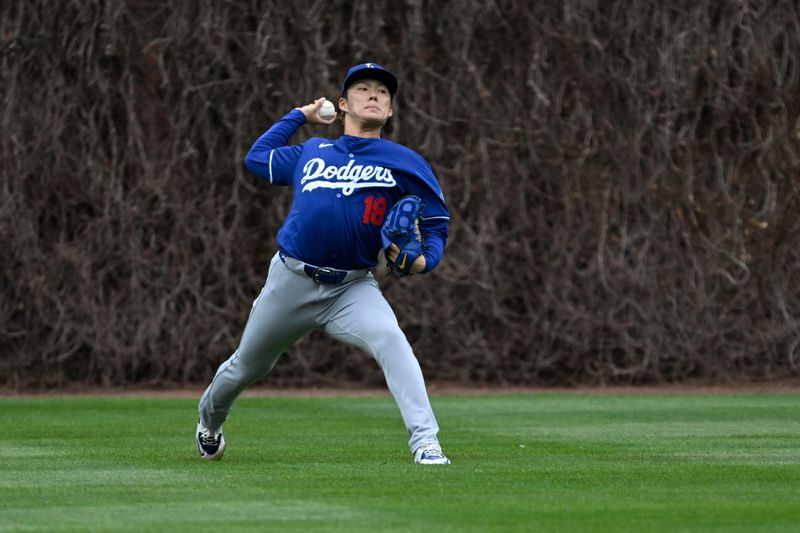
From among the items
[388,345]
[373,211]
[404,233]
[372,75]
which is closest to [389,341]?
[388,345]

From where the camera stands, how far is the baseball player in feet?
23.4

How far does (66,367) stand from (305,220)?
20.1ft

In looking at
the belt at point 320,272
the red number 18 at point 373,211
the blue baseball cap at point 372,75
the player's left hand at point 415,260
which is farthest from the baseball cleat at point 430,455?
the blue baseball cap at point 372,75

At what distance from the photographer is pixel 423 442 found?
6.90 metres

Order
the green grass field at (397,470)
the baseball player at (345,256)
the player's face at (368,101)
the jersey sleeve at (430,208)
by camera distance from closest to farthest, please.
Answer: the green grass field at (397,470), the baseball player at (345,256), the jersey sleeve at (430,208), the player's face at (368,101)

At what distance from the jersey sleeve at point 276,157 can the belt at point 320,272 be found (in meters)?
0.49

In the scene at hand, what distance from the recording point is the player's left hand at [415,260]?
694 centimetres

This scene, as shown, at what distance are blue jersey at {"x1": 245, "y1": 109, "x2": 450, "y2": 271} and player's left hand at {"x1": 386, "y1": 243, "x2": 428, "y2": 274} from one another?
0.27 ft

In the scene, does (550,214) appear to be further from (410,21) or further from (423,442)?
(423,442)

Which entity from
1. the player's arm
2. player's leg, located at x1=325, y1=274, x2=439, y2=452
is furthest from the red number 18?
the player's arm

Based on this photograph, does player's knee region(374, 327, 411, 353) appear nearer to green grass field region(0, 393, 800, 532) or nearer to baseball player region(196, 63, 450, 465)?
baseball player region(196, 63, 450, 465)

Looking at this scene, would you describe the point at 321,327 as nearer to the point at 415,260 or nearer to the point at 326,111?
the point at 415,260

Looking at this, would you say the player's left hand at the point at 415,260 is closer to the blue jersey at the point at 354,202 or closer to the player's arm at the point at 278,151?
the blue jersey at the point at 354,202

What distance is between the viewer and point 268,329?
23.7 ft
